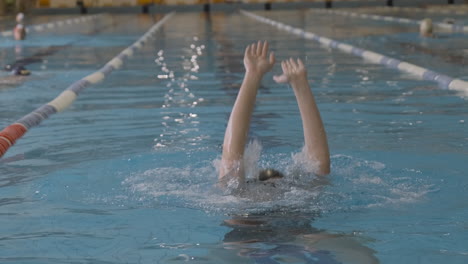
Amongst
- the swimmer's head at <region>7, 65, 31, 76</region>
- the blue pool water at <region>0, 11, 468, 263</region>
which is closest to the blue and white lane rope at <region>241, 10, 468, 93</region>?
the blue pool water at <region>0, 11, 468, 263</region>

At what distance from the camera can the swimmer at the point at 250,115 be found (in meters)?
3.17

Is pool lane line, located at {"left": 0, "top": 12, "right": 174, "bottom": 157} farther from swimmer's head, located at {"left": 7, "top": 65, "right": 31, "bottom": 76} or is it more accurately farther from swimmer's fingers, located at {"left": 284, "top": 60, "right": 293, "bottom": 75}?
swimmer's fingers, located at {"left": 284, "top": 60, "right": 293, "bottom": 75}

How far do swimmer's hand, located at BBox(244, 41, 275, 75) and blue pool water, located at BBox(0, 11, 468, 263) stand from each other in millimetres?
348

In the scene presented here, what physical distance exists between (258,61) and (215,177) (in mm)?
→ 604

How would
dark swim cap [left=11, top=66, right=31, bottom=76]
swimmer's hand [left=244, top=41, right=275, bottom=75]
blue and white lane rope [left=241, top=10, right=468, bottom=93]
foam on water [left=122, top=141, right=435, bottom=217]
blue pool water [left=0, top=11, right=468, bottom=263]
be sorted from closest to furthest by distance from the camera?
1. blue pool water [left=0, top=11, right=468, bottom=263]
2. foam on water [left=122, top=141, right=435, bottom=217]
3. swimmer's hand [left=244, top=41, right=275, bottom=75]
4. blue and white lane rope [left=241, top=10, right=468, bottom=93]
5. dark swim cap [left=11, top=66, right=31, bottom=76]

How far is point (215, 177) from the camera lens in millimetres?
3607

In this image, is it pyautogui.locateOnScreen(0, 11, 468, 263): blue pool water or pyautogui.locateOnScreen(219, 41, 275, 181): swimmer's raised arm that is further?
pyautogui.locateOnScreen(219, 41, 275, 181): swimmer's raised arm

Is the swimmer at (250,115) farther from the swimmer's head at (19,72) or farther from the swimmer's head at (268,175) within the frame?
the swimmer's head at (19,72)

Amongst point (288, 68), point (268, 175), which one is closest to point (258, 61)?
point (288, 68)

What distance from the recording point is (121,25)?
59.2ft

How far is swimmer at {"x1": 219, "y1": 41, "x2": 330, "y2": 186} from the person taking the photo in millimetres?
3174

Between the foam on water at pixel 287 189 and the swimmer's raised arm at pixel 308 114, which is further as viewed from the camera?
the swimmer's raised arm at pixel 308 114

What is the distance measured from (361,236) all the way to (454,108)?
2942 millimetres

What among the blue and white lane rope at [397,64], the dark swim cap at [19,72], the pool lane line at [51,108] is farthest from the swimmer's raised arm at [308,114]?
the dark swim cap at [19,72]
